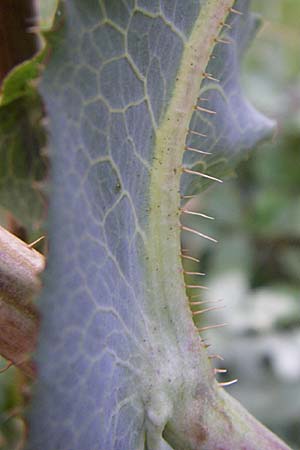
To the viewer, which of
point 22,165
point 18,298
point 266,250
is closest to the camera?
point 18,298

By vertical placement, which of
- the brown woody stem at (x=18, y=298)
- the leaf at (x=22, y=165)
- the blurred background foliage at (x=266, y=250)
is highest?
the brown woody stem at (x=18, y=298)

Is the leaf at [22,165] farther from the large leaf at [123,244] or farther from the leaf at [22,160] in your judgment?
the large leaf at [123,244]

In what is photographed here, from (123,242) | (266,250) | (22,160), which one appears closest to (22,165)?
(22,160)

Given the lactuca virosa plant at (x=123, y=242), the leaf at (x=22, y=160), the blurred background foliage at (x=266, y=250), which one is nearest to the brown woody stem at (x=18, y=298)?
the lactuca virosa plant at (x=123, y=242)

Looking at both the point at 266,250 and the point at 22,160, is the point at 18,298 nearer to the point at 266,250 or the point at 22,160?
the point at 22,160

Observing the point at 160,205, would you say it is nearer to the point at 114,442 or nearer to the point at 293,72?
the point at 114,442

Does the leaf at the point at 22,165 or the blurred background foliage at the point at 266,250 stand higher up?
the leaf at the point at 22,165

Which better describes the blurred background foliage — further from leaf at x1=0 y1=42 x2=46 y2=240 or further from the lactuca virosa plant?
the lactuca virosa plant
